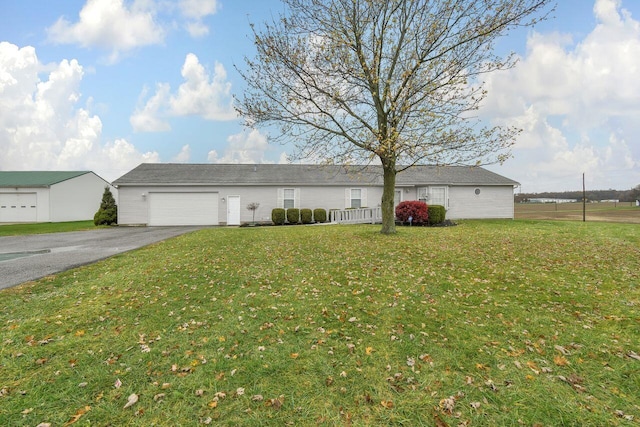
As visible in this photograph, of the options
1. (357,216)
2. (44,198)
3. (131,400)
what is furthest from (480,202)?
(44,198)

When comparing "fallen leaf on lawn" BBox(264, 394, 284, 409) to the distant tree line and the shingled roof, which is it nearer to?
the shingled roof

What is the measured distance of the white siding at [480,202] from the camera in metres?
22.2

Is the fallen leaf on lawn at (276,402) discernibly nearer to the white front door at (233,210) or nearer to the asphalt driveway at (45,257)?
the asphalt driveway at (45,257)

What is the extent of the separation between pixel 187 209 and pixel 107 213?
16.8ft

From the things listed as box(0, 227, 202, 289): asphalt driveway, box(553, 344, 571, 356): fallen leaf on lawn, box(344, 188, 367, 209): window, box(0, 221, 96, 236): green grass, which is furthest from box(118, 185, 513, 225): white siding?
box(553, 344, 571, 356): fallen leaf on lawn

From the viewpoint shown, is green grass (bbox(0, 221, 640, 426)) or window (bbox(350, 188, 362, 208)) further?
window (bbox(350, 188, 362, 208))

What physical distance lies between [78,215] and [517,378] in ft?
117

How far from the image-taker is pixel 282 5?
33.1ft

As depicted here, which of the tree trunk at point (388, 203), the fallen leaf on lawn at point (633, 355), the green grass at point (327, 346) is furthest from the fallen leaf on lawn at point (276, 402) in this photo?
the tree trunk at point (388, 203)

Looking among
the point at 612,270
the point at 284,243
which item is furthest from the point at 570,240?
the point at 284,243

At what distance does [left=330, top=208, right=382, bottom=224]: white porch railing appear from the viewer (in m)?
19.3

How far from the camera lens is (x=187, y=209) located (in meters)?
20.9

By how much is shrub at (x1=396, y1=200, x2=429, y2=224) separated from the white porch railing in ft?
7.15

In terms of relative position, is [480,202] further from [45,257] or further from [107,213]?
[107,213]
